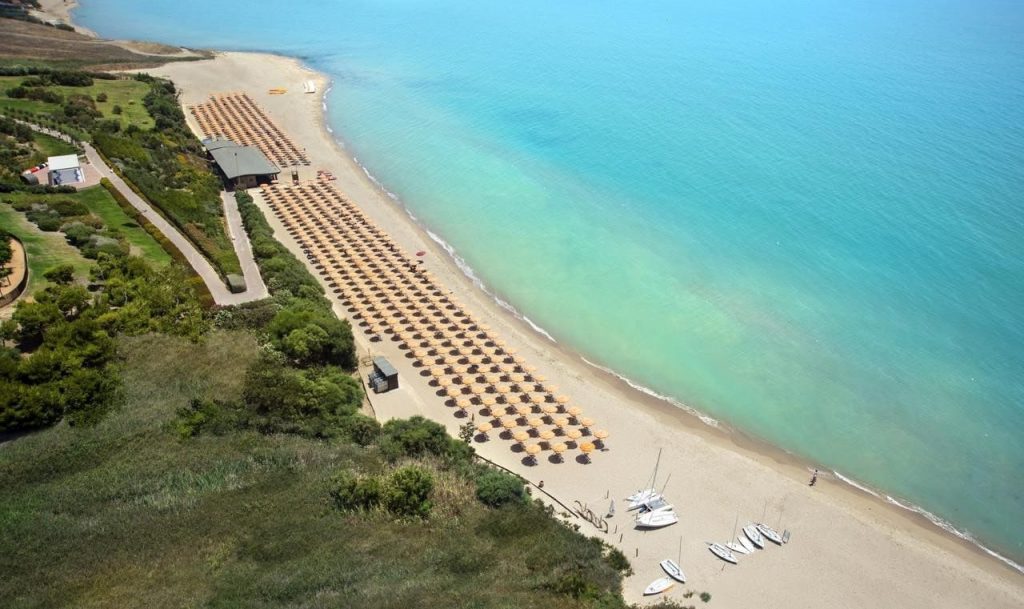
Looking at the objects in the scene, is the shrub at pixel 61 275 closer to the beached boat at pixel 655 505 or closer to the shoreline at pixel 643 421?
the shoreline at pixel 643 421

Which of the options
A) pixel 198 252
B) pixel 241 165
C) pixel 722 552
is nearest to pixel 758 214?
pixel 722 552

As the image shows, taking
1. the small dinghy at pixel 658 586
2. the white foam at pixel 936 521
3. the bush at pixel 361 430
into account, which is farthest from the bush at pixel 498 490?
the white foam at pixel 936 521

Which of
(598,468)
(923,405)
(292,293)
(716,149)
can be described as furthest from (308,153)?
(923,405)

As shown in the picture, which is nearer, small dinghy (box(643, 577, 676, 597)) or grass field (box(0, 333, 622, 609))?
grass field (box(0, 333, 622, 609))

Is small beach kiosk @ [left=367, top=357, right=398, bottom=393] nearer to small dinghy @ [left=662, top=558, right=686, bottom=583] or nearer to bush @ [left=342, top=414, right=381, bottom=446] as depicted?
bush @ [left=342, top=414, right=381, bottom=446]

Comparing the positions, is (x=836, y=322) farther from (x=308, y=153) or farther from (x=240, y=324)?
(x=308, y=153)

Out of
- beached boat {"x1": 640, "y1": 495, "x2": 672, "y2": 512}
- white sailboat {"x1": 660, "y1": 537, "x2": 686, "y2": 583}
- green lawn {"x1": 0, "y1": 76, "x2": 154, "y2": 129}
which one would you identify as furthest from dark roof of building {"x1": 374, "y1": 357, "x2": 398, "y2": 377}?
green lawn {"x1": 0, "y1": 76, "x2": 154, "y2": 129}
